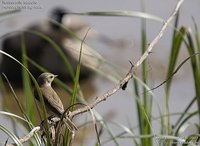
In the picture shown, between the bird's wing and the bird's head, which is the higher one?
the bird's head

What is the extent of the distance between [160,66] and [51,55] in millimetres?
1241

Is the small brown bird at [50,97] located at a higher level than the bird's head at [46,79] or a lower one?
lower

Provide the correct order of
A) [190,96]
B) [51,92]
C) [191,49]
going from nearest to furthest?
[51,92] < [191,49] < [190,96]

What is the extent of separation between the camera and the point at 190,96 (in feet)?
21.9

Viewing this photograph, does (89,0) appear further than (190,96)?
Yes

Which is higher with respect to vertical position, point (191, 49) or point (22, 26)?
point (22, 26)

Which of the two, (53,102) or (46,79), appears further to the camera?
(46,79)

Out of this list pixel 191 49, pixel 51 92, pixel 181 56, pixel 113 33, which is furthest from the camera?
pixel 113 33

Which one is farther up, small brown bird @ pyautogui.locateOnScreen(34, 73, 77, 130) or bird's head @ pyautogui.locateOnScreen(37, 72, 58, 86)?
bird's head @ pyautogui.locateOnScreen(37, 72, 58, 86)

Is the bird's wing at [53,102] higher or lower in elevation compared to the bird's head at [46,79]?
lower

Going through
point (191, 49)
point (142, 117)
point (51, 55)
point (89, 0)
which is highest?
point (89, 0)

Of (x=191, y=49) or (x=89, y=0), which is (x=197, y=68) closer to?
(x=191, y=49)

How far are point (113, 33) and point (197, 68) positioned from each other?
18.9ft

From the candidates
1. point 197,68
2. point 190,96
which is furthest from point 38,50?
point 197,68
